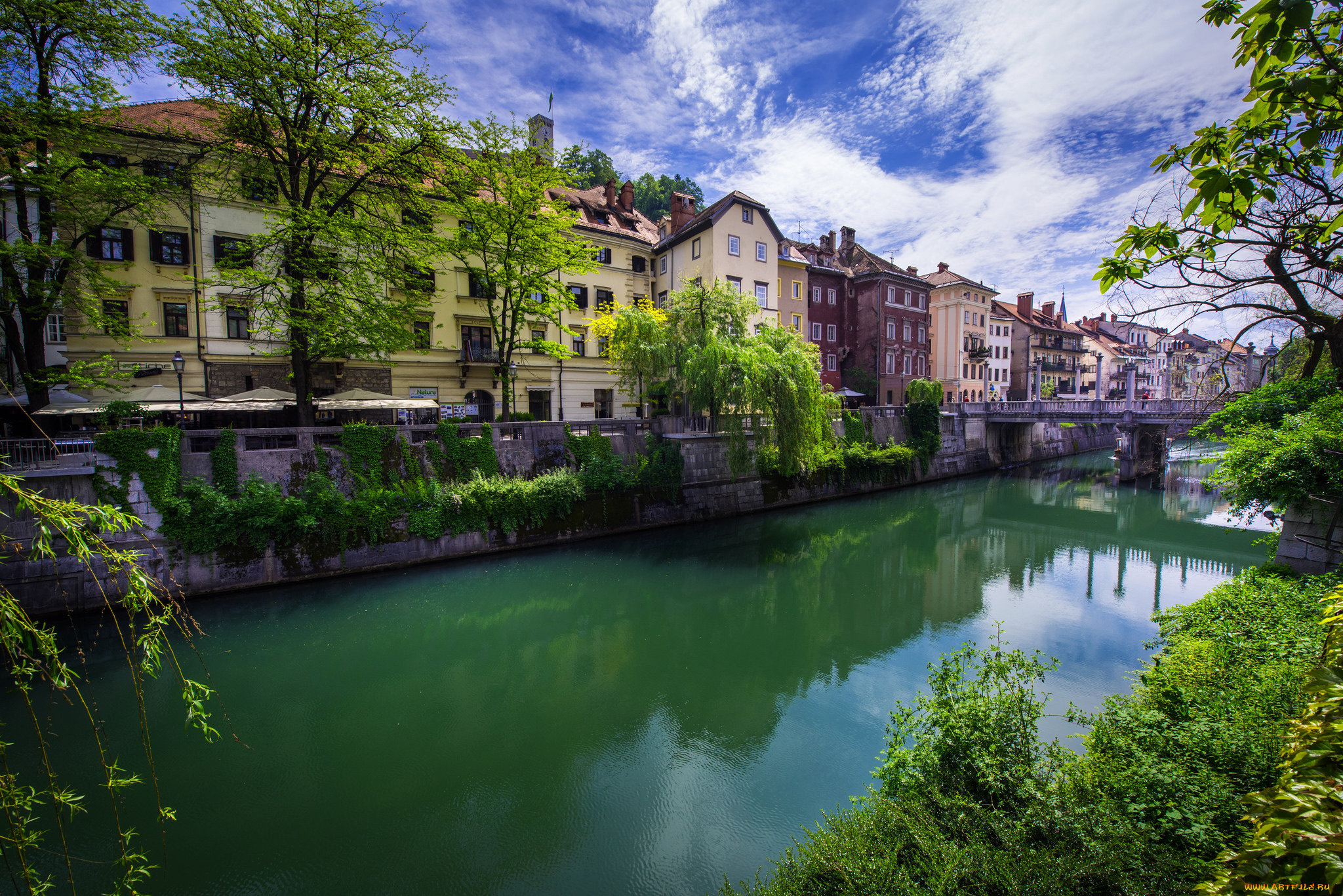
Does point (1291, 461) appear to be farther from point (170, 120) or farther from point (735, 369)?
point (170, 120)

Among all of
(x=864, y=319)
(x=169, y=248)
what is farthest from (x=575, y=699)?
(x=864, y=319)

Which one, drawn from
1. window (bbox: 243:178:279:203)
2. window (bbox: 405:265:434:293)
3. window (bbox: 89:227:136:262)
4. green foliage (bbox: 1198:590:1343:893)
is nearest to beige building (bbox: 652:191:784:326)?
window (bbox: 405:265:434:293)

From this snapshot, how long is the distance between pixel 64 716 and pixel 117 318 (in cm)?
1314

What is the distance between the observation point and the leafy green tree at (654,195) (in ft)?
148

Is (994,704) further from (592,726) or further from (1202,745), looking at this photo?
(592,726)

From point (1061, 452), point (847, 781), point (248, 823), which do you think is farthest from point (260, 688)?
point (1061, 452)

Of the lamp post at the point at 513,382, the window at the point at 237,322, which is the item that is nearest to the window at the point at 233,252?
the window at the point at 237,322

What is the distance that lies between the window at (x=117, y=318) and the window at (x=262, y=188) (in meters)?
4.99

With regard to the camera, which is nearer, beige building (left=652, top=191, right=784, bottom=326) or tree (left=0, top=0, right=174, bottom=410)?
tree (left=0, top=0, right=174, bottom=410)

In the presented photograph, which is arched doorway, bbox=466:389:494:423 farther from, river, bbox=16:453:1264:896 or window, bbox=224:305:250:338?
river, bbox=16:453:1264:896

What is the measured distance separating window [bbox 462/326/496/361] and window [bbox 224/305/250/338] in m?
7.77

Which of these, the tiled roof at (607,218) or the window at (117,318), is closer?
the window at (117,318)

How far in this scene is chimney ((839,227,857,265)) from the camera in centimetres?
4416

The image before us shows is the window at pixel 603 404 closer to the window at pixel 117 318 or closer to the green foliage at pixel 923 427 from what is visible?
the green foliage at pixel 923 427
